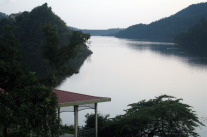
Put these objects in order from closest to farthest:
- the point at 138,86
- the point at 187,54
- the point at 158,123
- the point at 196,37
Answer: the point at 158,123 < the point at 138,86 < the point at 187,54 < the point at 196,37

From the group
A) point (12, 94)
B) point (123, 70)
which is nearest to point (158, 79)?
point (123, 70)

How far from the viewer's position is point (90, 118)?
16.3 metres

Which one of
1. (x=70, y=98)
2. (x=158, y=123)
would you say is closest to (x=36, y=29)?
(x=158, y=123)

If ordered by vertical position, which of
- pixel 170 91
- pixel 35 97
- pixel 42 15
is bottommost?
pixel 170 91

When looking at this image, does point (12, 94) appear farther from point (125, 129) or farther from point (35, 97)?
point (125, 129)

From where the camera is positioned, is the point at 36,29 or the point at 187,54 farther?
the point at 36,29

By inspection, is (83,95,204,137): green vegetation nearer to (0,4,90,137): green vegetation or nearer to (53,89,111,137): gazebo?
(53,89,111,137): gazebo

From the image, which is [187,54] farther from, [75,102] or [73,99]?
[75,102]

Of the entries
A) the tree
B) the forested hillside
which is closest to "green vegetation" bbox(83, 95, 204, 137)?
the tree

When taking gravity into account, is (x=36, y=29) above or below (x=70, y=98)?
above

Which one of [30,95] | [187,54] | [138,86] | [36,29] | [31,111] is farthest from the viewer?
[36,29]

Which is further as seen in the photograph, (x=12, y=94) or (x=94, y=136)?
(x=94, y=136)

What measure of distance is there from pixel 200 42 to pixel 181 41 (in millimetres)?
14482

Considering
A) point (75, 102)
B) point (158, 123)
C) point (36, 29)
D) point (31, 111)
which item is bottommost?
point (158, 123)
